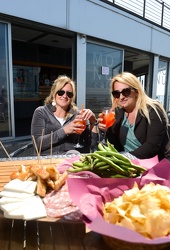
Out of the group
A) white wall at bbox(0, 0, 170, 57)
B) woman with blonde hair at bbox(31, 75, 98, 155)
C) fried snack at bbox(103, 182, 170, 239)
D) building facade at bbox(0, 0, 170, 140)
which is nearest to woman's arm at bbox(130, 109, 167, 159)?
woman with blonde hair at bbox(31, 75, 98, 155)

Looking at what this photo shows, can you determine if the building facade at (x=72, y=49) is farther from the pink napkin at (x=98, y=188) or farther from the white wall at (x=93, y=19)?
the pink napkin at (x=98, y=188)

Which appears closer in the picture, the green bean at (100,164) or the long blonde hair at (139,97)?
the green bean at (100,164)

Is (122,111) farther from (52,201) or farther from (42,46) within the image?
(42,46)

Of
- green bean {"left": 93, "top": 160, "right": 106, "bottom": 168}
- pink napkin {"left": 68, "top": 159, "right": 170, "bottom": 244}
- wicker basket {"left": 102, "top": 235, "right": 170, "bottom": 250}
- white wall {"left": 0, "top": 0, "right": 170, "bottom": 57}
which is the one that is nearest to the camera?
wicker basket {"left": 102, "top": 235, "right": 170, "bottom": 250}

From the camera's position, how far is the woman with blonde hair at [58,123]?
2467mm

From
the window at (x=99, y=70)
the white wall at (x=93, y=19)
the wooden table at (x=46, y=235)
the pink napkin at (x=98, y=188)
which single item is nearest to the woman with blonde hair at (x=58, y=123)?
the pink napkin at (x=98, y=188)

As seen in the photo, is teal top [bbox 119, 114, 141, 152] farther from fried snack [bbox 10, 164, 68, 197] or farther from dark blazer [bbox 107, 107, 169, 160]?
fried snack [bbox 10, 164, 68, 197]

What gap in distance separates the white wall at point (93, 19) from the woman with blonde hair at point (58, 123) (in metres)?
2.98

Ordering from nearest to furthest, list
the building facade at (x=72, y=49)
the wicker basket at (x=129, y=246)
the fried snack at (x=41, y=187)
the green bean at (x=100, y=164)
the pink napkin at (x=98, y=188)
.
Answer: the wicker basket at (x=129, y=246)
the pink napkin at (x=98, y=188)
the fried snack at (x=41, y=187)
the green bean at (x=100, y=164)
the building facade at (x=72, y=49)

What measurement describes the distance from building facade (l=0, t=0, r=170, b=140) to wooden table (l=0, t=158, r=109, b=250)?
15.4ft

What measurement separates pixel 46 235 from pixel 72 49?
591cm

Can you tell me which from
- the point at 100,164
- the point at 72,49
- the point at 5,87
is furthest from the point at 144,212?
the point at 72,49

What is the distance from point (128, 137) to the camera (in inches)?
101

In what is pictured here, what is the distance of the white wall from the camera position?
4.99 m
